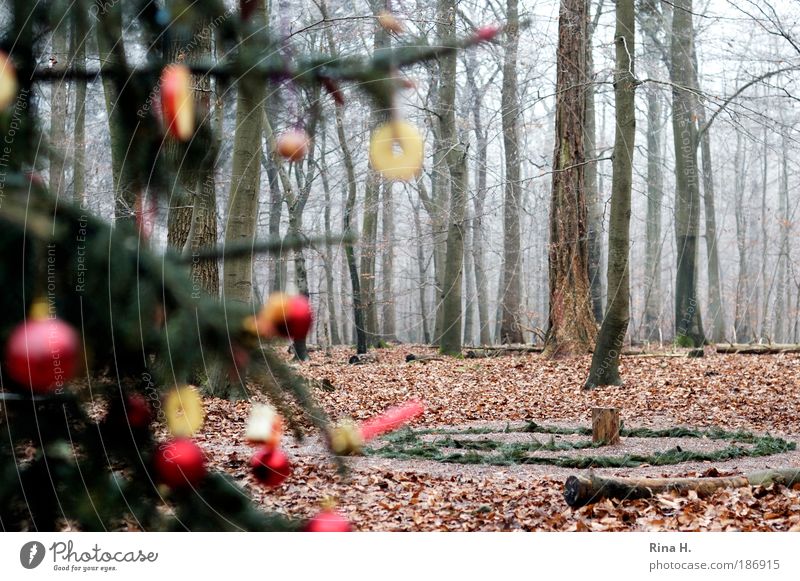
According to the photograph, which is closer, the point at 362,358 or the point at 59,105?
the point at 59,105

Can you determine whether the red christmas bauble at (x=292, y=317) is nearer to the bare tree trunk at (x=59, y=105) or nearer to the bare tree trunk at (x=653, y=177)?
the bare tree trunk at (x=59, y=105)

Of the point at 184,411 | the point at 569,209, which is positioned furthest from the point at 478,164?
the point at 569,209

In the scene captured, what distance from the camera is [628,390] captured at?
4066 millimetres

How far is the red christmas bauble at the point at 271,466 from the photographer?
3.08 ft

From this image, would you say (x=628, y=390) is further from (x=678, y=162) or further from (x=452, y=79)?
(x=452, y=79)

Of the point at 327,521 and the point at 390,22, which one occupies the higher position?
the point at 390,22

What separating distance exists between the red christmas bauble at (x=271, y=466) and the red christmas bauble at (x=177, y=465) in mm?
97

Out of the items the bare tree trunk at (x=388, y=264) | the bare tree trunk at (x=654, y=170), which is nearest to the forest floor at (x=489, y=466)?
the bare tree trunk at (x=388, y=264)

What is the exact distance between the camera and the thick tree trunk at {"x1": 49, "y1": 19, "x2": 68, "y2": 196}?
0.88 meters

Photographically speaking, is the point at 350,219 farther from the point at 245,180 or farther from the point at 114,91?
the point at 114,91

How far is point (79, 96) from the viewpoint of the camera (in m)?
1.03

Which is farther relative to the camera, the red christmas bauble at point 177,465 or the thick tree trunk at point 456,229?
the thick tree trunk at point 456,229
